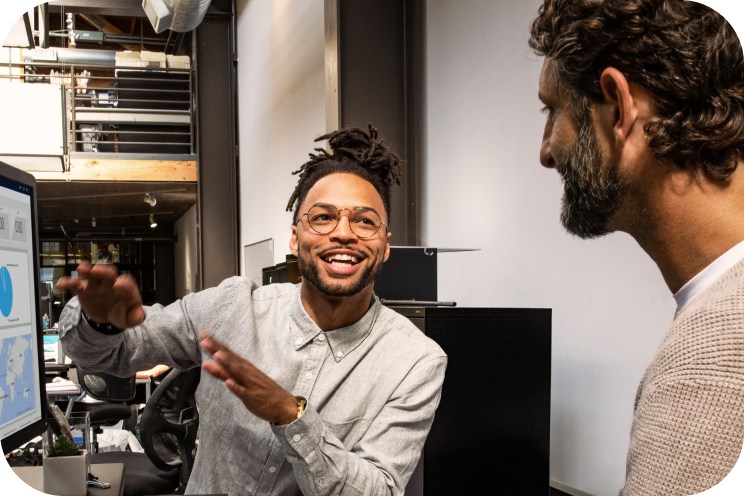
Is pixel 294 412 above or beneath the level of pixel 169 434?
above

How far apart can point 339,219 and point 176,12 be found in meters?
4.80

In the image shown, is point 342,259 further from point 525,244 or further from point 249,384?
Result: point 525,244

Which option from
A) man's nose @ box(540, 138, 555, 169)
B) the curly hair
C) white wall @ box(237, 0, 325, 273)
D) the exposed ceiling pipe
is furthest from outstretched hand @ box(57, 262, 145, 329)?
the exposed ceiling pipe

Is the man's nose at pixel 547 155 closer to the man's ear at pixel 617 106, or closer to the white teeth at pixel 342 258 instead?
the man's ear at pixel 617 106

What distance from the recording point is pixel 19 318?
Result: 3.55ft

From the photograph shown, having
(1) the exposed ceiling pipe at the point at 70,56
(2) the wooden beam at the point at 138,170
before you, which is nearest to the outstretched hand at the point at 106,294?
(2) the wooden beam at the point at 138,170

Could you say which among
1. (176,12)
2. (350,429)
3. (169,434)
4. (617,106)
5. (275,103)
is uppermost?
(176,12)

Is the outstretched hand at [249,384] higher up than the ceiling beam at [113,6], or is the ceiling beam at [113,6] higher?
the ceiling beam at [113,6]

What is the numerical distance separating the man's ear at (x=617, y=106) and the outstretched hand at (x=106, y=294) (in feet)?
2.78

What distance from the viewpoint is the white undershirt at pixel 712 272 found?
0.85 metres

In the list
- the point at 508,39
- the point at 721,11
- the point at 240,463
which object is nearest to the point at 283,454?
the point at 240,463

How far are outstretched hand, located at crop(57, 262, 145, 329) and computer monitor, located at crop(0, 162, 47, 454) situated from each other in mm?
105

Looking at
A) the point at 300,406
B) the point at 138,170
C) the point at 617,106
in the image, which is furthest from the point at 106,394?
the point at 138,170

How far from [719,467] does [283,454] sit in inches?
36.6
